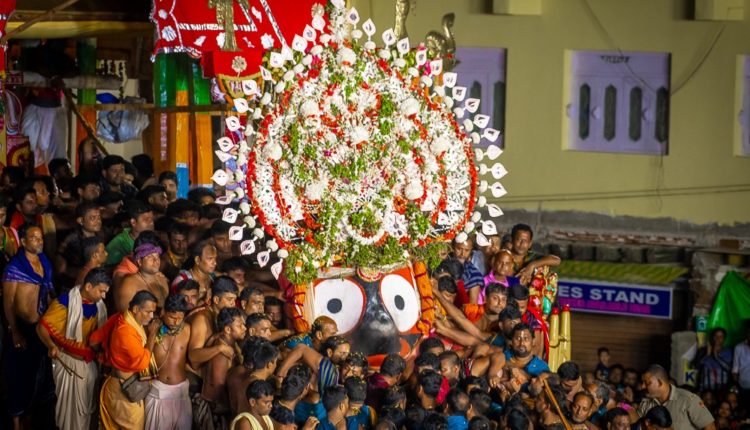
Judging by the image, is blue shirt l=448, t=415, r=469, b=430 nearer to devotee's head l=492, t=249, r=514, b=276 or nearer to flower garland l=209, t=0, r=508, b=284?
flower garland l=209, t=0, r=508, b=284

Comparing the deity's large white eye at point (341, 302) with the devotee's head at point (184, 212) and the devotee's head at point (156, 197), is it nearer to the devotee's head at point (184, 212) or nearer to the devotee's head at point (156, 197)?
the devotee's head at point (184, 212)

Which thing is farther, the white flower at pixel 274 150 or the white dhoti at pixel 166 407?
the white flower at pixel 274 150

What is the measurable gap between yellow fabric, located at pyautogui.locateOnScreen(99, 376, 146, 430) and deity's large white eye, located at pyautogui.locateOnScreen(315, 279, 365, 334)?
1634 millimetres

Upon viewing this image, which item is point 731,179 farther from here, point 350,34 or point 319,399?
point 319,399

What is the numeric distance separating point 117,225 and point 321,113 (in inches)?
98.7

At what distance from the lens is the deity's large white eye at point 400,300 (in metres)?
11.4

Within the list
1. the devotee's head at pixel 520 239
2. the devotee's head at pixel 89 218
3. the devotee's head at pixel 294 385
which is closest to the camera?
the devotee's head at pixel 294 385

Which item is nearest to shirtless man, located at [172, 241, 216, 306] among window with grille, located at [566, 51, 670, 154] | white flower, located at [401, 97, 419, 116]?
white flower, located at [401, 97, 419, 116]

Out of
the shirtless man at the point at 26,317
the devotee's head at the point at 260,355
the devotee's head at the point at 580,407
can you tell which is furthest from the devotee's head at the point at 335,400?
the shirtless man at the point at 26,317

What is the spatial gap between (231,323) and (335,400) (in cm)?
112

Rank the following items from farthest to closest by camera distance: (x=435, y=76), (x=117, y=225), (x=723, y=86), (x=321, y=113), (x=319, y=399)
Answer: (x=723, y=86) < (x=117, y=225) < (x=435, y=76) < (x=321, y=113) < (x=319, y=399)

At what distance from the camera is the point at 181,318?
10.5 metres

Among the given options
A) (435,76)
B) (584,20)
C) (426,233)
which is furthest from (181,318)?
(584,20)

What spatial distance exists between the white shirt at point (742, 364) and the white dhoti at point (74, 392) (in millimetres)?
8252
